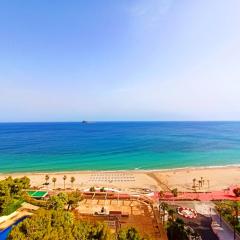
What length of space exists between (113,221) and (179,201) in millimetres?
12925

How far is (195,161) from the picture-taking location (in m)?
60.2

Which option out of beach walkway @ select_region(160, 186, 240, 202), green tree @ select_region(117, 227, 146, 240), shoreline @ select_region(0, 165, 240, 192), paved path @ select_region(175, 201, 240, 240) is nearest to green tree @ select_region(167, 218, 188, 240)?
paved path @ select_region(175, 201, 240, 240)

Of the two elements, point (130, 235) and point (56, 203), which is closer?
point (130, 235)

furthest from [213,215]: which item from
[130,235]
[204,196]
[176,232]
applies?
[130,235]

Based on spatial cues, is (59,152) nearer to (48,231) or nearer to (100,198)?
(100,198)

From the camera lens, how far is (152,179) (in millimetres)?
43781

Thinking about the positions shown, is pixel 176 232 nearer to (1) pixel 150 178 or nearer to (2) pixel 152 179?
(2) pixel 152 179

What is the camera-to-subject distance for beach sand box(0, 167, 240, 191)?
39656 mm

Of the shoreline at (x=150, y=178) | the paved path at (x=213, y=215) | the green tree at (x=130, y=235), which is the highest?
the green tree at (x=130, y=235)

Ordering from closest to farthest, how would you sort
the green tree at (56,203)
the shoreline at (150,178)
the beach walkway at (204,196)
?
the green tree at (56,203) < the beach walkway at (204,196) < the shoreline at (150,178)

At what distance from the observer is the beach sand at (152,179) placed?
3966 cm

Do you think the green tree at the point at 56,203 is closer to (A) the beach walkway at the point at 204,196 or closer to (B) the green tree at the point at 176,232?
(B) the green tree at the point at 176,232

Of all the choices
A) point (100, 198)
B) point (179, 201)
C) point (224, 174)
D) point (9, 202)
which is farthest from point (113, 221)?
point (224, 174)

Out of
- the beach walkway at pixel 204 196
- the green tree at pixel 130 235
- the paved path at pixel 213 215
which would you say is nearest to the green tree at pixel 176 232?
the paved path at pixel 213 215
